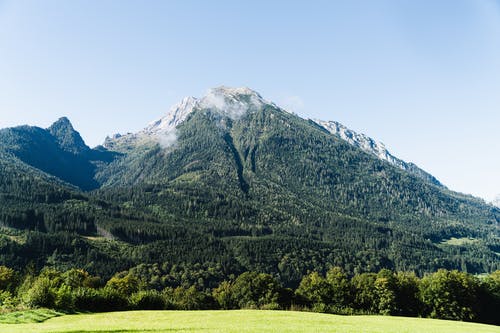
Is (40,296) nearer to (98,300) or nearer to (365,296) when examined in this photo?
(98,300)

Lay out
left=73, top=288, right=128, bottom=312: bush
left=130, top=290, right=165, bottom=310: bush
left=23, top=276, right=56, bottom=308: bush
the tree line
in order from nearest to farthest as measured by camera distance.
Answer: left=23, top=276, right=56, bottom=308: bush → left=73, top=288, right=128, bottom=312: bush → left=130, top=290, right=165, bottom=310: bush → the tree line

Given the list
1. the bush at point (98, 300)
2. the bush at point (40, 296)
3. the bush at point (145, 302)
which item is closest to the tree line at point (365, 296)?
the bush at point (145, 302)

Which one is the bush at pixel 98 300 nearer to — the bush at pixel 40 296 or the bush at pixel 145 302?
the bush at pixel 145 302

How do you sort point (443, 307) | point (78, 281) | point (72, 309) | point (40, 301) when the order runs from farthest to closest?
point (78, 281) → point (443, 307) → point (72, 309) → point (40, 301)

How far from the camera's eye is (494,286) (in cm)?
12106

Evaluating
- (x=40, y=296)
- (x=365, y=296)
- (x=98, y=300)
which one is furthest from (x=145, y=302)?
(x=365, y=296)

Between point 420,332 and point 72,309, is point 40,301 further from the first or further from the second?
point 420,332

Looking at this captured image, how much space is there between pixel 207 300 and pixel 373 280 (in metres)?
62.1

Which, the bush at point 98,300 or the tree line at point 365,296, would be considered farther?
the tree line at point 365,296

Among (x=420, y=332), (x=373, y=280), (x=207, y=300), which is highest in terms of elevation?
(x=420, y=332)

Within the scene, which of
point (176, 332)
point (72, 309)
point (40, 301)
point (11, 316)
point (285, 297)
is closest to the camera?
point (176, 332)

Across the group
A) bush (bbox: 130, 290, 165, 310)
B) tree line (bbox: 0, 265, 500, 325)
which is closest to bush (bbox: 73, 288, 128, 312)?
bush (bbox: 130, 290, 165, 310)

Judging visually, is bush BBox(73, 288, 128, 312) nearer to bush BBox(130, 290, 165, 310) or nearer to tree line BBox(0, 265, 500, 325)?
bush BBox(130, 290, 165, 310)

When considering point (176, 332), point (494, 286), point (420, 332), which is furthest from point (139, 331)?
point (494, 286)
